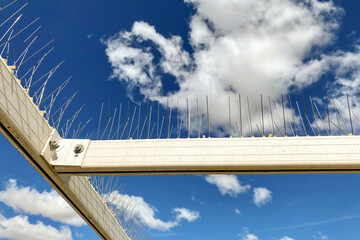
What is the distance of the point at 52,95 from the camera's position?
19562 millimetres

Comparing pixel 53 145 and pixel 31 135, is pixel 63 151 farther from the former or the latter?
pixel 31 135

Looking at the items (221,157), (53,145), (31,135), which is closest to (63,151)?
(53,145)

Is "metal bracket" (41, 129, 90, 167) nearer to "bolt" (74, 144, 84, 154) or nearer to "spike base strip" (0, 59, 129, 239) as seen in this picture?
"bolt" (74, 144, 84, 154)

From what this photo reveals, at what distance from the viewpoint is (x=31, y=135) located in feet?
54.6

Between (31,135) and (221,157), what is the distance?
11.3 m

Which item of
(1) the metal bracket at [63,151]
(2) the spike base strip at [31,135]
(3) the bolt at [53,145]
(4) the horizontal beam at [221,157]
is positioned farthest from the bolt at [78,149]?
(2) the spike base strip at [31,135]

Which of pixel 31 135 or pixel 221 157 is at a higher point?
pixel 221 157

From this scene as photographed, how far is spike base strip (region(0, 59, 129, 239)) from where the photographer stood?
14.6 meters

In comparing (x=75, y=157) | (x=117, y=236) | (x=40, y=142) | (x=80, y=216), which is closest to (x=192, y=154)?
(x=75, y=157)

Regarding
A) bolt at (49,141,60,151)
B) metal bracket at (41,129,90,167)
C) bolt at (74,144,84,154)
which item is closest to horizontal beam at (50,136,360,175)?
metal bracket at (41,129,90,167)

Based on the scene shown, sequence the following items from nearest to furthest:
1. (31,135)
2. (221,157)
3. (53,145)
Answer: (31,135), (221,157), (53,145)

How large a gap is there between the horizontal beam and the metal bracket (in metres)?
0.08

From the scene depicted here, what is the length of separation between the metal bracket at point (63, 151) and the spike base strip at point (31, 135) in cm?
33

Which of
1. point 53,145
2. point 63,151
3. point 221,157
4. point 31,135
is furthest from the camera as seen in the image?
point 63,151
